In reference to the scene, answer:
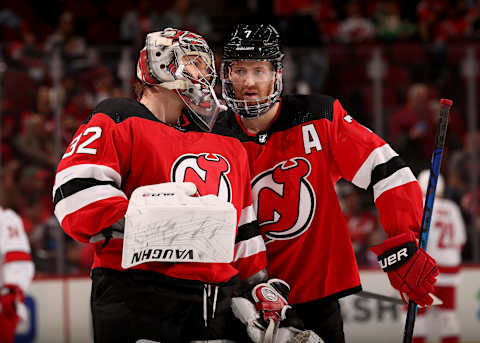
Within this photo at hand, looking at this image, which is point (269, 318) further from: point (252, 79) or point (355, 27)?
point (355, 27)

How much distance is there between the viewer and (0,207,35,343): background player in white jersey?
4.88 metres

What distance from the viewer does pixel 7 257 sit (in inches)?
194

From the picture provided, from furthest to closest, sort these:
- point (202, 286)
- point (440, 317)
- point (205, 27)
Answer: point (205, 27) < point (440, 317) < point (202, 286)

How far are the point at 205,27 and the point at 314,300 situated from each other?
541cm

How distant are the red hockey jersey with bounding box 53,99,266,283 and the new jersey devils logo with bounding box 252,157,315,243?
1.11 feet

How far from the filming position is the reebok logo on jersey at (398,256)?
2443 mm

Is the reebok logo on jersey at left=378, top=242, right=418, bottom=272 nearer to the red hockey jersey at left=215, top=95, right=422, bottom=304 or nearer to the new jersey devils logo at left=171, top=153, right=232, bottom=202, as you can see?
the red hockey jersey at left=215, top=95, right=422, bottom=304

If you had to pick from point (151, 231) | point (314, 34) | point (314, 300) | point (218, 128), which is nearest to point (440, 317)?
point (314, 34)

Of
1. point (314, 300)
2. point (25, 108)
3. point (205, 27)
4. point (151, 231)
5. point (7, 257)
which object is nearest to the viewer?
point (151, 231)

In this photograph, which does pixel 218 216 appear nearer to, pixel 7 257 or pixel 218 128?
pixel 218 128

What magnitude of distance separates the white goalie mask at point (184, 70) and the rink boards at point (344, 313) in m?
3.73

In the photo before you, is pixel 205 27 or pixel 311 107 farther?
pixel 205 27

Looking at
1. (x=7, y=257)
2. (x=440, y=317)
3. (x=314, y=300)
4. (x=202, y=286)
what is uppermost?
(x=202, y=286)

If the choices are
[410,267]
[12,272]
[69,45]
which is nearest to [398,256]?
[410,267]
